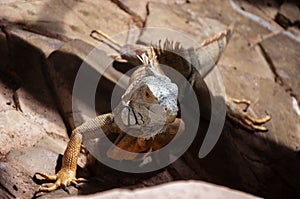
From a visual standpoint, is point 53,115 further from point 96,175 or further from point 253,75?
point 253,75

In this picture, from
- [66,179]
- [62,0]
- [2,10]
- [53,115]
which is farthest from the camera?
[62,0]

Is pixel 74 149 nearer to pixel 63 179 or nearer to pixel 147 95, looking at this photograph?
pixel 63 179

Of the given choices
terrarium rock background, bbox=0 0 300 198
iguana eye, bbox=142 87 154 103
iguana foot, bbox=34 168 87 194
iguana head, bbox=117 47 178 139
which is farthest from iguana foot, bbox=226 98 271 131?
iguana foot, bbox=34 168 87 194

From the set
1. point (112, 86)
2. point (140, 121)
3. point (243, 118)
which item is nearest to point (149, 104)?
point (140, 121)

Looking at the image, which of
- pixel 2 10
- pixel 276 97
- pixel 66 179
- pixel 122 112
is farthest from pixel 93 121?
pixel 276 97

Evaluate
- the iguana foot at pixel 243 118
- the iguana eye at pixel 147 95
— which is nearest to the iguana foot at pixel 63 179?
the iguana eye at pixel 147 95

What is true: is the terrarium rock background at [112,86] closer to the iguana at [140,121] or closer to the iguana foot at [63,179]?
the iguana foot at [63,179]
